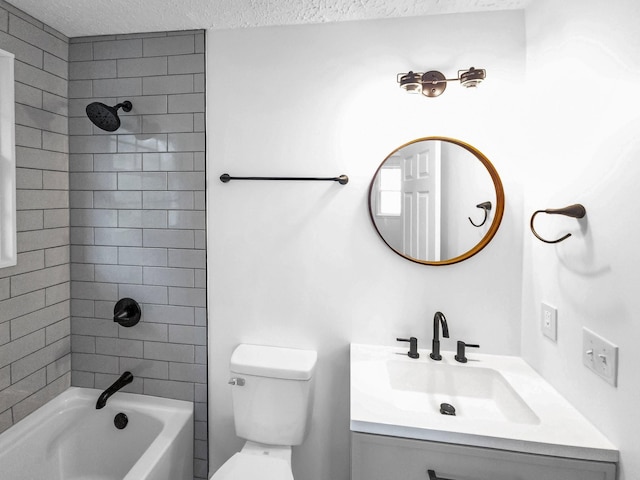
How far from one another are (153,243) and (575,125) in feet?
6.26

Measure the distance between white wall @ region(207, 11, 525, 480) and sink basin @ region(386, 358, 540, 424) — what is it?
16 cm

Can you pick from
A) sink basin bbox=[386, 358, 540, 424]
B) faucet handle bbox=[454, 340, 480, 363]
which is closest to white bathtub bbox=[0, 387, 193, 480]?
sink basin bbox=[386, 358, 540, 424]

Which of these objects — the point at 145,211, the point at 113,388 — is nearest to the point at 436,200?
the point at 145,211

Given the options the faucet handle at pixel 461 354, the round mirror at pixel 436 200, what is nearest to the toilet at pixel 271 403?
the faucet handle at pixel 461 354

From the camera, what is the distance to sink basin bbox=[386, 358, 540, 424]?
4.54ft

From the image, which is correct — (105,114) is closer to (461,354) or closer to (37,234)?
(37,234)

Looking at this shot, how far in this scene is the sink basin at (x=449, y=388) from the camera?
1383 millimetres

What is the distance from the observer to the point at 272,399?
154 centimetres

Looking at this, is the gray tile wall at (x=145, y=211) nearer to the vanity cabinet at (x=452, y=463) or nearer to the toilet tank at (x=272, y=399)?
the toilet tank at (x=272, y=399)

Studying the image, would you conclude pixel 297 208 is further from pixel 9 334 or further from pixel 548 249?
pixel 9 334

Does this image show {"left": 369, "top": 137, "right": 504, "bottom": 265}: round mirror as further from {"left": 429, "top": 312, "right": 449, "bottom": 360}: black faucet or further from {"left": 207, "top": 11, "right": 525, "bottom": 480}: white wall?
{"left": 429, "top": 312, "right": 449, "bottom": 360}: black faucet

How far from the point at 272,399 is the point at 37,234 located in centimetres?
140

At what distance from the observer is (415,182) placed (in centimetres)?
158

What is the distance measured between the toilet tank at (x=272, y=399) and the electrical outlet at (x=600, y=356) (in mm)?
1034
